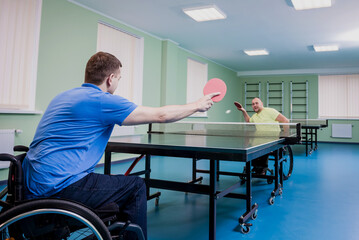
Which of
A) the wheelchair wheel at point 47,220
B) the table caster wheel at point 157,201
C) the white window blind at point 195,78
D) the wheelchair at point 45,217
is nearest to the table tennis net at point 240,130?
the table caster wheel at point 157,201

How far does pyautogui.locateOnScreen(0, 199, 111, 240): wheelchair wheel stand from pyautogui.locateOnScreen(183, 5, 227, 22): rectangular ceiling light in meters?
4.35

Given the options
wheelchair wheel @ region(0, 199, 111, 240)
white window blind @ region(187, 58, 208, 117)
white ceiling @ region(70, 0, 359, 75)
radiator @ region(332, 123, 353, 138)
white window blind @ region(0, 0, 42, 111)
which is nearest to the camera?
wheelchair wheel @ region(0, 199, 111, 240)

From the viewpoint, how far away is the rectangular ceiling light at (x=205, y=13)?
486cm

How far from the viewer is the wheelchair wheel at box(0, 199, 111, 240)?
104 cm

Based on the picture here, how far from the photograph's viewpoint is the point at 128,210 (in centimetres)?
138

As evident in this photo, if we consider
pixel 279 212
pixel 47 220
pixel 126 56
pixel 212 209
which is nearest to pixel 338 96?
pixel 126 56

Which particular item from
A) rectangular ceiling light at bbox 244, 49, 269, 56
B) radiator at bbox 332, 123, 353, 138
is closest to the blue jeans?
rectangular ceiling light at bbox 244, 49, 269, 56

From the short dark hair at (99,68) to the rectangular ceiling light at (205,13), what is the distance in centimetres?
372

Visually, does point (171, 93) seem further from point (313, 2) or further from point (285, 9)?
point (313, 2)

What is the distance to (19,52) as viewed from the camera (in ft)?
12.8

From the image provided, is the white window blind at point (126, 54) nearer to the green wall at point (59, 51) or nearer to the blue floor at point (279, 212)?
the green wall at point (59, 51)

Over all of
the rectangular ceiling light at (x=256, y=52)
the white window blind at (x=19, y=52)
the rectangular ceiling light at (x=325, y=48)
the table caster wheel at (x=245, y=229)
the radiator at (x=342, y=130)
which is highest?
the rectangular ceiling light at (x=256, y=52)

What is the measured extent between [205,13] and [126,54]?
1.81 m

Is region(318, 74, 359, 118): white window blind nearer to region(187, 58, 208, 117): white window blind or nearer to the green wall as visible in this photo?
region(187, 58, 208, 117): white window blind
